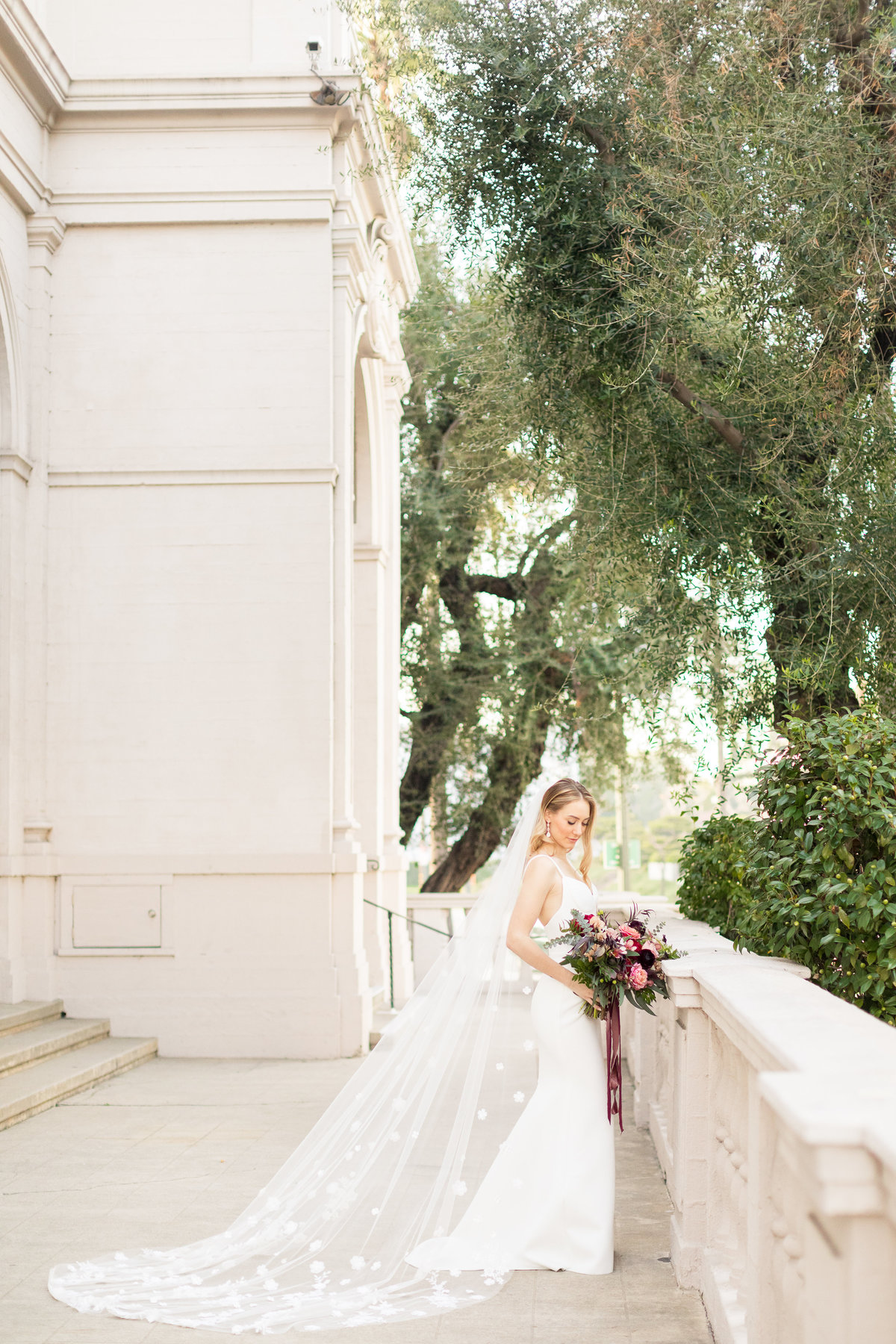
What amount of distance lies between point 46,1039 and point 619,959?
19.8ft

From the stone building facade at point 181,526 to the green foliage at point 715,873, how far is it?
13.4 ft

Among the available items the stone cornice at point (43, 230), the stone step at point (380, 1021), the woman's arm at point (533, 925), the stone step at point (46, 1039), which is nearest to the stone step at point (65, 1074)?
the stone step at point (46, 1039)

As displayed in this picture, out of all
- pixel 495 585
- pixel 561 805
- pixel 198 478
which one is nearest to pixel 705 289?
pixel 561 805

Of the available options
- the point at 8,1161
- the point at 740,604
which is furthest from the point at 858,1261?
the point at 8,1161

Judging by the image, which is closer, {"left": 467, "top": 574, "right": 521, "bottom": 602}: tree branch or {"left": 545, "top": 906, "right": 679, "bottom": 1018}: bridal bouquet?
{"left": 545, "top": 906, "right": 679, "bottom": 1018}: bridal bouquet

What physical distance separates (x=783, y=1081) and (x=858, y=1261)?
0.30 m

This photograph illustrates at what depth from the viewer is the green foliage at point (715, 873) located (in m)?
6.89

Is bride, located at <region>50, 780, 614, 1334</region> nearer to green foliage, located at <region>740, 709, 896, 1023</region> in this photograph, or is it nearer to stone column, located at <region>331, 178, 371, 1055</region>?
green foliage, located at <region>740, 709, 896, 1023</region>

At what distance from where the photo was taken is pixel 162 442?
11547 millimetres

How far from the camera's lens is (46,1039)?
9570 millimetres

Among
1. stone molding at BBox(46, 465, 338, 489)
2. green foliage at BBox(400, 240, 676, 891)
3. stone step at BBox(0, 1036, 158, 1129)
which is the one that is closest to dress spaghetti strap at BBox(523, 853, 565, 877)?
stone step at BBox(0, 1036, 158, 1129)

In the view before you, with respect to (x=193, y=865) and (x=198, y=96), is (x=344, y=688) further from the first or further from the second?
(x=198, y=96)

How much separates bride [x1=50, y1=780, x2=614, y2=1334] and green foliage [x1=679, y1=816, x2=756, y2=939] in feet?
4.63

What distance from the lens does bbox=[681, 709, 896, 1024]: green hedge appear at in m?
4.64
